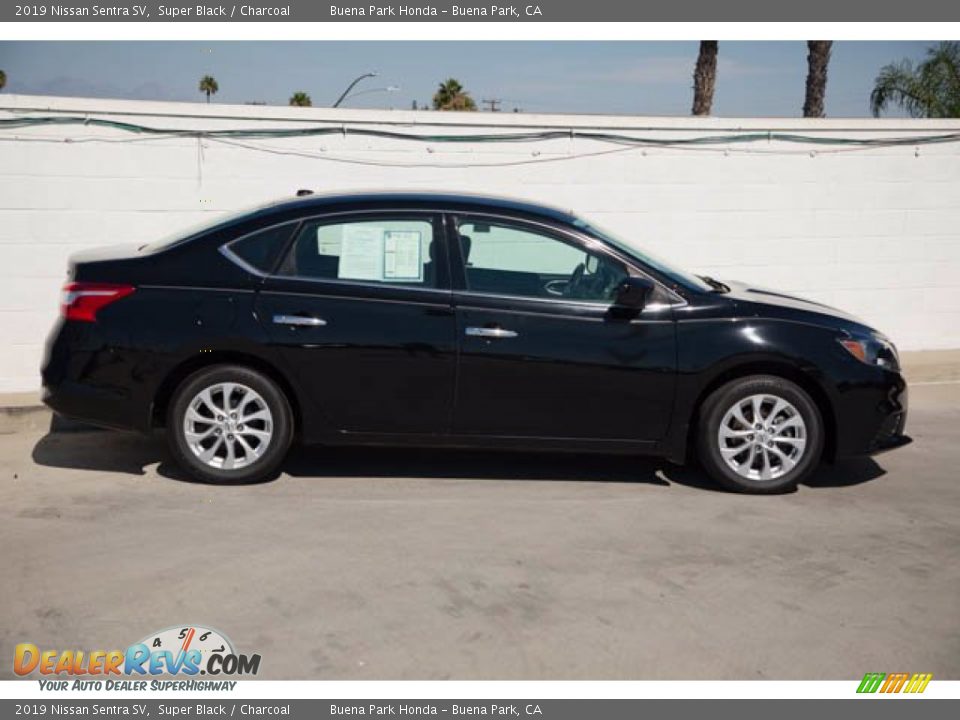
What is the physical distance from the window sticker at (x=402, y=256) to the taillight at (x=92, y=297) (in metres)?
1.41

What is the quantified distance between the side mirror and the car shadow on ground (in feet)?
3.63

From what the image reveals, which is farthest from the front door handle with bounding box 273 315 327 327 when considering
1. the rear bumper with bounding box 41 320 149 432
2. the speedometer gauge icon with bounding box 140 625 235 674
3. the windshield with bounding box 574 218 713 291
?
the speedometer gauge icon with bounding box 140 625 235 674

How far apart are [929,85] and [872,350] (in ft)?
32.6

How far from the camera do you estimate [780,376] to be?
21.9 ft

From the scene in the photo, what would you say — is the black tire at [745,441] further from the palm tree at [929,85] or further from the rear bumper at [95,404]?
the palm tree at [929,85]

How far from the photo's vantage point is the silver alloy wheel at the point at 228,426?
6.50m

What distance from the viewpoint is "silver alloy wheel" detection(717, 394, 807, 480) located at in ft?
21.6

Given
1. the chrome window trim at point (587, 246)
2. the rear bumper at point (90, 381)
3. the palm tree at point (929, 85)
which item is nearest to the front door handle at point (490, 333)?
the chrome window trim at point (587, 246)

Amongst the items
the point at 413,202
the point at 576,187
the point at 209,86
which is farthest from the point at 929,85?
the point at 209,86

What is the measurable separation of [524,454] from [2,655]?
3.84m

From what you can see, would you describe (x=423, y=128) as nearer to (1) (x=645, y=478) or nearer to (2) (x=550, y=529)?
(1) (x=645, y=478)

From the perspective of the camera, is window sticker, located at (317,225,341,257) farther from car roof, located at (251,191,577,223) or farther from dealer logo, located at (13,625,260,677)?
dealer logo, located at (13,625,260,677)
